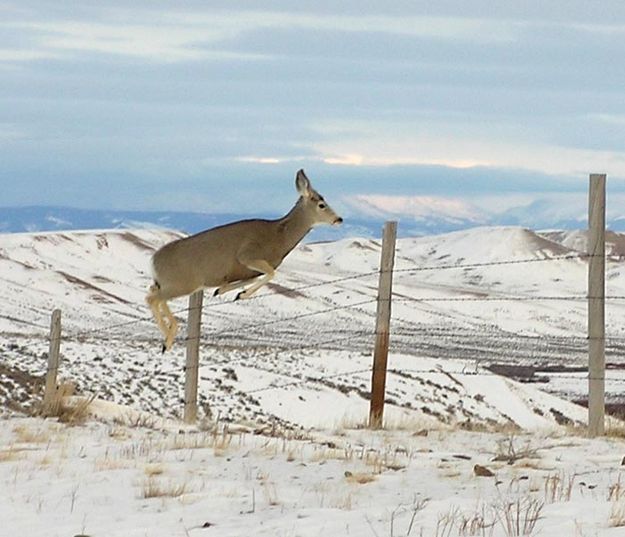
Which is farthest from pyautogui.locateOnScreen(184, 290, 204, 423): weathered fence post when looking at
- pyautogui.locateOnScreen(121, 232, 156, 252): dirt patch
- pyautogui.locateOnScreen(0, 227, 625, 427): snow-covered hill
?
pyautogui.locateOnScreen(121, 232, 156, 252): dirt patch

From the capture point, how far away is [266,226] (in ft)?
40.3

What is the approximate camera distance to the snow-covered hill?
1115 inches

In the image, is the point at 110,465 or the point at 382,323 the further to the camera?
the point at 382,323

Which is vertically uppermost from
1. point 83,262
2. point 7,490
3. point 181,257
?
point 83,262

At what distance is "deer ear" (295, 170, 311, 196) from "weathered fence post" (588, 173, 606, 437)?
315 centimetres

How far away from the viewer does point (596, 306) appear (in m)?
13.5

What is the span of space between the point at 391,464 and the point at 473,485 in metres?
1.14

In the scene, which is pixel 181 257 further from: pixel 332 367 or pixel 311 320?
pixel 311 320

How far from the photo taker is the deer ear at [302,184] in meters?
12.4

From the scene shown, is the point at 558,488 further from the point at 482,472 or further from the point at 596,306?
the point at 596,306

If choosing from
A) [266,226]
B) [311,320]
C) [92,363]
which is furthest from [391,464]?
[311,320]

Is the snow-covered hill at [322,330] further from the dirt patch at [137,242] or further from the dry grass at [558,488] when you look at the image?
the dry grass at [558,488]

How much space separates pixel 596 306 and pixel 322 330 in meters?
44.0

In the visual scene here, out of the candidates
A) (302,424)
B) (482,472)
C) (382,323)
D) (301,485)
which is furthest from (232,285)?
(302,424)
